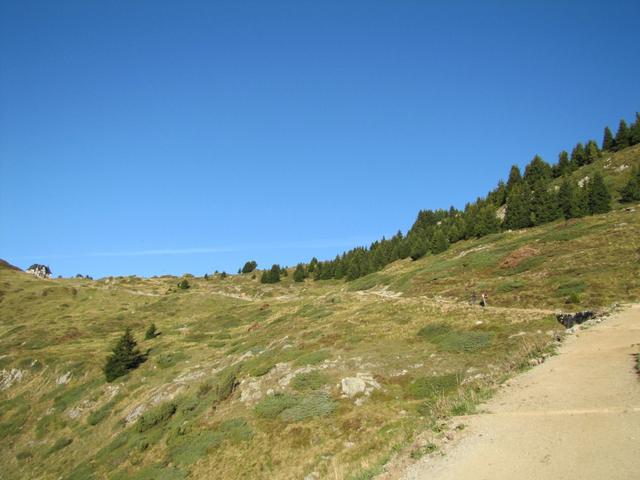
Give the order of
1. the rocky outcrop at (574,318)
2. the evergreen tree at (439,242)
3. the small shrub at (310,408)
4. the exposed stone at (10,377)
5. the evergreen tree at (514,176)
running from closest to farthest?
1. the small shrub at (310,408)
2. the rocky outcrop at (574,318)
3. the exposed stone at (10,377)
4. the evergreen tree at (439,242)
5. the evergreen tree at (514,176)

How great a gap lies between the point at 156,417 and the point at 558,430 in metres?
28.5

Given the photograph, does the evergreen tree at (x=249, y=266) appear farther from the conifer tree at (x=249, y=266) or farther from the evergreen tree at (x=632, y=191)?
the evergreen tree at (x=632, y=191)

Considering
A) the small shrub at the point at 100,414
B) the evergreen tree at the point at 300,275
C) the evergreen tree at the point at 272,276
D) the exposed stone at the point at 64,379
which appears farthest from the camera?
the evergreen tree at the point at 300,275

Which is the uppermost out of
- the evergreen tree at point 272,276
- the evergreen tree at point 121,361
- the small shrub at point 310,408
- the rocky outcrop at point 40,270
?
the rocky outcrop at point 40,270

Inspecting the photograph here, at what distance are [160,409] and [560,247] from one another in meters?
48.9

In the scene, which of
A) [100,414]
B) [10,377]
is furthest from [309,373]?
[10,377]

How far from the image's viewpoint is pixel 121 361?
151 feet

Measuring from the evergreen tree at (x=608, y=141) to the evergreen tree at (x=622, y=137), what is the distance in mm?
2355

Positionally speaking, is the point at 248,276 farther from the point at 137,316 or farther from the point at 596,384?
the point at 596,384

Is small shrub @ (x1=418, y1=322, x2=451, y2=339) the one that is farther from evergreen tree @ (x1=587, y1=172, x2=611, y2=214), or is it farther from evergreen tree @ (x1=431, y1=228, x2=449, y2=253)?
evergreen tree @ (x1=431, y1=228, x2=449, y2=253)

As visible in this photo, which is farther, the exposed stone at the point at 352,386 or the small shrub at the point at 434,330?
the small shrub at the point at 434,330

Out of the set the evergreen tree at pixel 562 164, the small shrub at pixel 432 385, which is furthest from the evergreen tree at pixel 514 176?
the small shrub at pixel 432 385

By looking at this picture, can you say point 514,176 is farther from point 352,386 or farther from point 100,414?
point 100,414

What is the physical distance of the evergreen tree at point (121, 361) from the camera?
45.1 metres
